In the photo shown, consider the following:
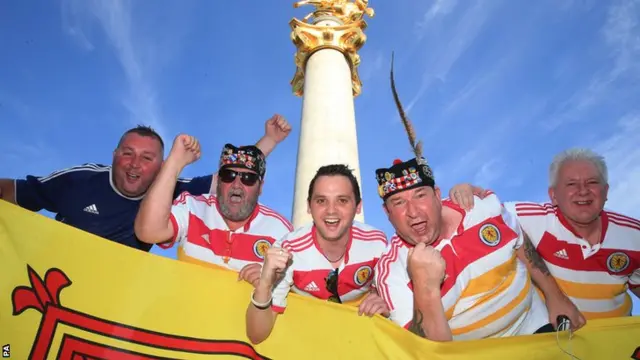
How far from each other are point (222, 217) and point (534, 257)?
11.2 feet

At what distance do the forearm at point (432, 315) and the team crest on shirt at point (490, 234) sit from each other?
3.41 ft

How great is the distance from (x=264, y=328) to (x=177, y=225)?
1.79m

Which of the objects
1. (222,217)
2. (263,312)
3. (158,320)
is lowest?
(158,320)

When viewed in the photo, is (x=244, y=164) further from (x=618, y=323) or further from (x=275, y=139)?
(x=618, y=323)

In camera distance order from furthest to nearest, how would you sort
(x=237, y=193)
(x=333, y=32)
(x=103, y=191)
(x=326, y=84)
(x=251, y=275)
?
(x=333, y=32) → (x=326, y=84) → (x=103, y=191) → (x=237, y=193) → (x=251, y=275)

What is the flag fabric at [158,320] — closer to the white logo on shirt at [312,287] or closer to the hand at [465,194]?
the white logo on shirt at [312,287]

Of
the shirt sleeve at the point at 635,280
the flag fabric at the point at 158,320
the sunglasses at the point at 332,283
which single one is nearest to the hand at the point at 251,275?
the flag fabric at the point at 158,320

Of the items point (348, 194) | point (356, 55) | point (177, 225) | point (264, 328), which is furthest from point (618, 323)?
point (356, 55)

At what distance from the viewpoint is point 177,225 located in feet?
17.0

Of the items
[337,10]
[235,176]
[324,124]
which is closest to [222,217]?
[235,176]

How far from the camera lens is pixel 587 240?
502 centimetres

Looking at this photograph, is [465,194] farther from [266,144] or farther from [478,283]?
[266,144]

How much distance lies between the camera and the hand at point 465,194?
4664mm

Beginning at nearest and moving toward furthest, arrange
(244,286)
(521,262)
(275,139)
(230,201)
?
1. (244,286)
2. (521,262)
3. (230,201)
4. (275,139)
